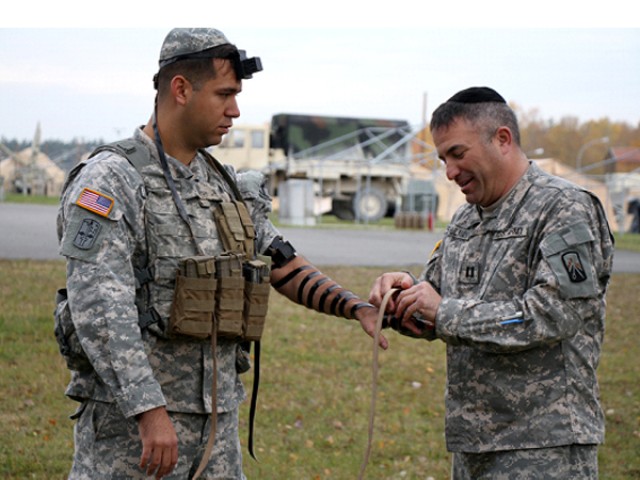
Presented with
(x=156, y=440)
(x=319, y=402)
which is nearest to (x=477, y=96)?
(x=156, y=440)

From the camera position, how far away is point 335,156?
35406 millimetres

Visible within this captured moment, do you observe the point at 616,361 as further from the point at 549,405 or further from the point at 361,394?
the point at 549,405

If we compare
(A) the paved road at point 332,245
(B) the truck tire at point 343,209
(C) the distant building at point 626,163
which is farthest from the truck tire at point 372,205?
(C) the distant building at point 626,163

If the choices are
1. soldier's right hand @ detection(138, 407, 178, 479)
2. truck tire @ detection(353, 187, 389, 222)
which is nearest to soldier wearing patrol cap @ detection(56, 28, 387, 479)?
soldier's right hand @ detection(138, 407, 178, 479)

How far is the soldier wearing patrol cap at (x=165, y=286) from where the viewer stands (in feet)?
9.84

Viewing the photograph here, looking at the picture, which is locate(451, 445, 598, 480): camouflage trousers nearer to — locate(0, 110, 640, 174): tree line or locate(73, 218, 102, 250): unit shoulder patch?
locate(73, 218, 102, 250): unit shoulder patch

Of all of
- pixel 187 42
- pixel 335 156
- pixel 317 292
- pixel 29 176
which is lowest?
pixel 317 292

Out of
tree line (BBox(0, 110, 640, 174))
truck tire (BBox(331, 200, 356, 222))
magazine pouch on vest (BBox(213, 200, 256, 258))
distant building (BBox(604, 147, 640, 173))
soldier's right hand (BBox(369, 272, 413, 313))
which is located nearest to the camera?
magazine pouch on vest (BBox(213, 200, 256, 258))

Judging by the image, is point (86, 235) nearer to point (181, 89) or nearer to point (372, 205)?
point (181, 89)

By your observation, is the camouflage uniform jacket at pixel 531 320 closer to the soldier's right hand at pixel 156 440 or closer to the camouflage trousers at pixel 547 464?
the camouflage trousers at pixel 547 464

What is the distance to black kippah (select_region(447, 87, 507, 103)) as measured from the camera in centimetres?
331

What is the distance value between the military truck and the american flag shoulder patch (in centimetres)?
3061

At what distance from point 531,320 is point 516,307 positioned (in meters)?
0.07

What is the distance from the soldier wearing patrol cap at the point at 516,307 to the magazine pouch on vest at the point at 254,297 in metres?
0.52
